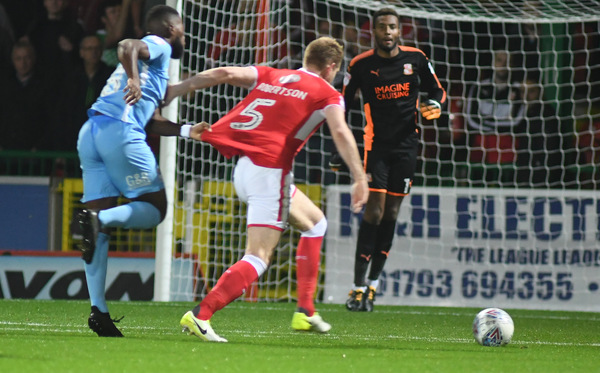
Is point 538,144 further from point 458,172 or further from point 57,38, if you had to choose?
point 57,38

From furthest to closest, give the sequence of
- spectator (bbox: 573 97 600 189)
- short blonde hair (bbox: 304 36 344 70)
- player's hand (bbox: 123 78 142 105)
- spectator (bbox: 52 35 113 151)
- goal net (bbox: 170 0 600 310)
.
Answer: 1. spectator (bbox: 52 35 113 151)
2. spectator (bbox: 573 97 600 189)
3. goal net (bbox: 170 0 600 310)
4. short blonde hair (bbox: 304 36 344 70)
5. player's hand (bbox: 123 78 142 105)

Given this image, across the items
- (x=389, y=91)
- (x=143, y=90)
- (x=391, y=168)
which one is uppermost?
(x=389, y=91)

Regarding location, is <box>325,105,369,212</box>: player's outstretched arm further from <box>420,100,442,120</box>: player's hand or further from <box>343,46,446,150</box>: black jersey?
<box>343,46,446,150</box>: black jersey

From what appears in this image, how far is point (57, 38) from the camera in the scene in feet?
36.2

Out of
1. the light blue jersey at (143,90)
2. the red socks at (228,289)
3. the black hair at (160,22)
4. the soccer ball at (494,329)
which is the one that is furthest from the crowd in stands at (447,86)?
the red socks at (228,289)

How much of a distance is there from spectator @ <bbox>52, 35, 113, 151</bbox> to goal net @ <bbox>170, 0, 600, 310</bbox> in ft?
3.97

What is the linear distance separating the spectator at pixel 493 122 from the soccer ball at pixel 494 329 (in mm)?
5107

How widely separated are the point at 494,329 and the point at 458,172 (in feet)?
17.8

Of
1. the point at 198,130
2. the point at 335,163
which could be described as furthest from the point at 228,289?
the point at 335,163

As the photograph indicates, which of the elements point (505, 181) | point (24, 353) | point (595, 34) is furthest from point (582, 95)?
point (24, 353)

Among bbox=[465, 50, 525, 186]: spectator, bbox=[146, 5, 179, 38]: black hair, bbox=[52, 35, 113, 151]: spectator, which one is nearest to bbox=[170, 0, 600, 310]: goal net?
bbox=[465, 50, 525, 186]: spectator

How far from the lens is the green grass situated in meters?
3.86

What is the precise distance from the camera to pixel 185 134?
502 cm

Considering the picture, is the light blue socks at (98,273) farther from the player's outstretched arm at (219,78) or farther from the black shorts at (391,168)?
the black shorts at (391,168)
